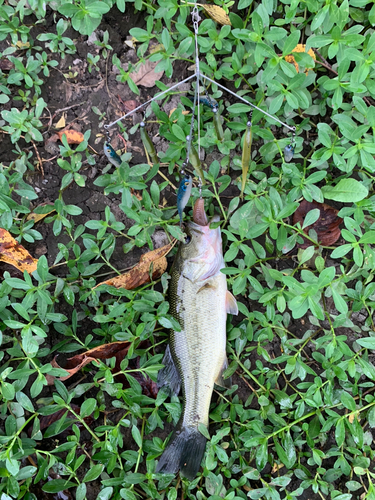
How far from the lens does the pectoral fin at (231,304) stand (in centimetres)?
262

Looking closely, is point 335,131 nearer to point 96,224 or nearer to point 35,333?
point 96,224

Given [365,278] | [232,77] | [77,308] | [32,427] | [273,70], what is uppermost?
[273,70]

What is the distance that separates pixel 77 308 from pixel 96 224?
2.25 ft

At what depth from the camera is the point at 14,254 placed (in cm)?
276

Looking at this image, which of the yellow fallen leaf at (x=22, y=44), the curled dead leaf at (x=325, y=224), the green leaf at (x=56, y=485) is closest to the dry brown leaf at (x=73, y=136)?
the yellow fallen leaf at (x=22, y=44)

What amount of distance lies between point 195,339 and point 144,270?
602mm

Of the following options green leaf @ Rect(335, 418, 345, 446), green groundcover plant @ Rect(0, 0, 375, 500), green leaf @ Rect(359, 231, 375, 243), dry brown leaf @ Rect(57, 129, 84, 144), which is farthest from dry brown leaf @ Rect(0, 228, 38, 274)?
green leaf @ Rect(335, 418, 345, 446)

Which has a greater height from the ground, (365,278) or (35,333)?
(365,278)

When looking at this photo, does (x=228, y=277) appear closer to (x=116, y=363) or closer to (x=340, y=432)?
(x=116, y=363)

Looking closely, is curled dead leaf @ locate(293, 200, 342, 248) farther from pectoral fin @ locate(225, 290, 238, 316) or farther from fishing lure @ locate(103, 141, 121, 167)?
fishing lure @ locate(103, 141, 121, 167)

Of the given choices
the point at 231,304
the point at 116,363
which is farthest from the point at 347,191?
the point at 116,363

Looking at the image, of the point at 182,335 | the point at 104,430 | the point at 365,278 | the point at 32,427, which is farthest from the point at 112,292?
the point at 365,278

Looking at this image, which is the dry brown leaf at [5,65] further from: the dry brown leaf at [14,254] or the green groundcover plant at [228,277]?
the dry brown leaf at [14,254]

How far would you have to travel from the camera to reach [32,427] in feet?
8.89
